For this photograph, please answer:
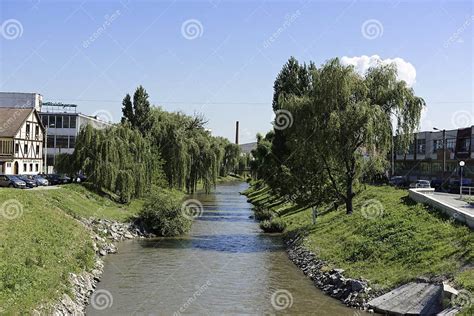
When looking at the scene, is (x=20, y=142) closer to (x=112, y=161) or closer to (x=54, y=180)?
(x=54, y=180)

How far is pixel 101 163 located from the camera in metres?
43.9

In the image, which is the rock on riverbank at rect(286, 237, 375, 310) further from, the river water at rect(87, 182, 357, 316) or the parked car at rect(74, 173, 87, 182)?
the parked car at rect(74, 173, 87, 182)

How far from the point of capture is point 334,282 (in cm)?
2264

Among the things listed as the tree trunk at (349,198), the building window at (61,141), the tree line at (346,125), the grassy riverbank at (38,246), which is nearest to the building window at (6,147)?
the building window at (61,141)

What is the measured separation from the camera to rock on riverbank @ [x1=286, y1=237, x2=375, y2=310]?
20344 mm

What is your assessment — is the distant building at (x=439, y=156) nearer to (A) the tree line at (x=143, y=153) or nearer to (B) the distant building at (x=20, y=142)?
(A) the tree line at (x=143, y=153)

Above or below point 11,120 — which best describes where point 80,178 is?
below

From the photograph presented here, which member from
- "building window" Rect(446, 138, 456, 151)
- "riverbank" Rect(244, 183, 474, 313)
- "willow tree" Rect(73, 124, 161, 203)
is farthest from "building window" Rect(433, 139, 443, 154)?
"willow tree" Rect(73, 124, 161, 203)

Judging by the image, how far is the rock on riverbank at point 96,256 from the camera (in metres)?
18.7

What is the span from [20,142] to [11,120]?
330 cm

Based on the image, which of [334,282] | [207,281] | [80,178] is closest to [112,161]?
[80,178]

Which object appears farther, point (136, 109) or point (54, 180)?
point (136, 109)

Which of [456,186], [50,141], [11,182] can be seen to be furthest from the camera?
[50,141]

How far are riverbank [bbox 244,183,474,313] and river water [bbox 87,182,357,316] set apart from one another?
4.45ft
